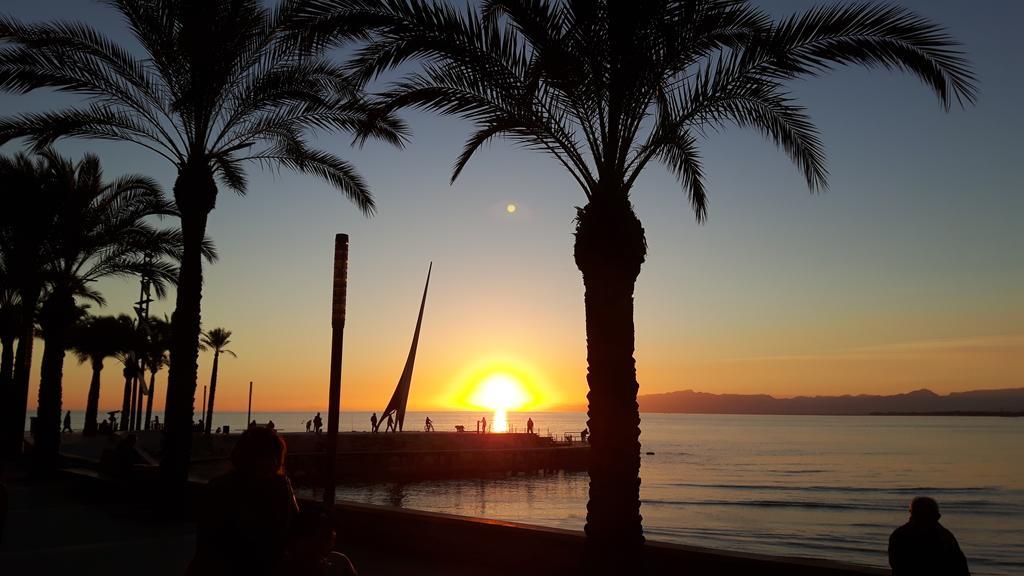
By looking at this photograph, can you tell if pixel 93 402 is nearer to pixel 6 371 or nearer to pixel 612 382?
pixel 6 371

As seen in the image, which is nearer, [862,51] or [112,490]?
[862,51]

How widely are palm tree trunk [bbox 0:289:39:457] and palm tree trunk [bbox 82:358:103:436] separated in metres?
21.1

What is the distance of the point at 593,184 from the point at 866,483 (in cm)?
5288

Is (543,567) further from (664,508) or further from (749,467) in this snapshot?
(749,467)

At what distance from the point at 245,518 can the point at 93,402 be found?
49.5 metres

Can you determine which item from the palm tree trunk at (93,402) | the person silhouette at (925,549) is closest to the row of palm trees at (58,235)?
the person silhouette at (925,549)

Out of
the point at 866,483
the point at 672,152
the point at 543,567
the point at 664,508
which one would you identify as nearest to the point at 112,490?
the point at 543,567

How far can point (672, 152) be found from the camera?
Answer: 10.7 m

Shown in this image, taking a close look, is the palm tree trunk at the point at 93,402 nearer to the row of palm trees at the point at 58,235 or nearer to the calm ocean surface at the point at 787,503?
the calm ocean surface at the point at 787,503

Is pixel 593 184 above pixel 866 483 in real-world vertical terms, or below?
above

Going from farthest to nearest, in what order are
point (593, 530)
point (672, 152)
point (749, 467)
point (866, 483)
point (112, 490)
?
1. point (749, 467)
2. point (866, 483)
3. point (112, 490)
4. point (672, 152)
5. point (593, 530)

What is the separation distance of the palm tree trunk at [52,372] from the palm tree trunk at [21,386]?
2.65 feet

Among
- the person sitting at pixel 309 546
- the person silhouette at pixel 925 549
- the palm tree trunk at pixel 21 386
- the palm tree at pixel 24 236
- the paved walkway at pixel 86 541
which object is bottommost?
the paved walkway at pixel 86 541

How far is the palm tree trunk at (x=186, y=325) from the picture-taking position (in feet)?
38.6
